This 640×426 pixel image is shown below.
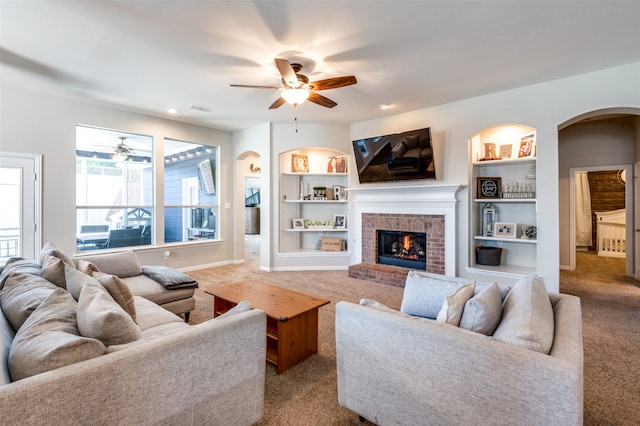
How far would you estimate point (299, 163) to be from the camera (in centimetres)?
619

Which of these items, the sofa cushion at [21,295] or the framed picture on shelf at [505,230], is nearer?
the sofa cushion at [21,295]

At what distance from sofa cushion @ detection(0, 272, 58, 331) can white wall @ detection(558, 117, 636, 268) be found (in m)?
7.54

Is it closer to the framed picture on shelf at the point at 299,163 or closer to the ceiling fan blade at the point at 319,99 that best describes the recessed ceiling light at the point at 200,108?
the framed picture on shelf at the point at 299,163

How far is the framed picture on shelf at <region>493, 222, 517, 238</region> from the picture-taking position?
4.46 meters

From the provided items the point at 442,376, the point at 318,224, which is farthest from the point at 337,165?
the point at 442,376

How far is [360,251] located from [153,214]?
148 inches

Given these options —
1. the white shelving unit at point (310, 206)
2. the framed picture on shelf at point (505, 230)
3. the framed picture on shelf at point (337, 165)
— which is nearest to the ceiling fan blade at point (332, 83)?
the white shelving unit at point (310, 206)

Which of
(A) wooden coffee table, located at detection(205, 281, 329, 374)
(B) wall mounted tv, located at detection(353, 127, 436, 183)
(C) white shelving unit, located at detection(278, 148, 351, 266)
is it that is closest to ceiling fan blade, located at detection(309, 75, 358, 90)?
(B) wall mounted tv, located at detection(353, 127, 436, 183)

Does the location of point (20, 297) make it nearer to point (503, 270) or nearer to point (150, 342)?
point (150, 342)

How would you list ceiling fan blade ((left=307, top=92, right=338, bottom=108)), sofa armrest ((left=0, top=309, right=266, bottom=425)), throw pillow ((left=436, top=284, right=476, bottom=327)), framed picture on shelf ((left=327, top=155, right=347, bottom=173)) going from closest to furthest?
sofa armrest ((left=0, top=309, right=266, bottom=425)) → throw pillow ((left=436, top=284, right=476, bottom=327)) → ceiling fan blade ((left=307, top=92, right=338, bottom=108)) → framed picture on shelf ((left=327, top=155, right=347, bottom=173))

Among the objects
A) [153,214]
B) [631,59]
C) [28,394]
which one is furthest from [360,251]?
[28,394]

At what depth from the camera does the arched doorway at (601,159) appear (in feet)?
16.7

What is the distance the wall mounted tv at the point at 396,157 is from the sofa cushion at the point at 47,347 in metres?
4.50

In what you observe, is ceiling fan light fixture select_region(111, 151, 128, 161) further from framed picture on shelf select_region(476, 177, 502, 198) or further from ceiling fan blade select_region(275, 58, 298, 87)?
framed picture on shelf select_region(476, 177, 502, 198)
